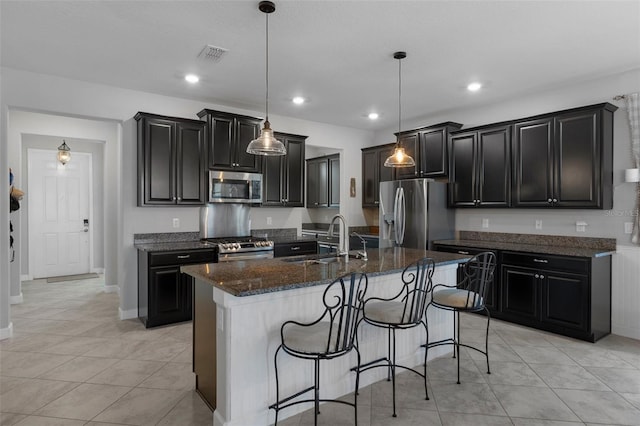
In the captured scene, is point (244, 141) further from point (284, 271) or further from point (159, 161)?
point (284, 271)

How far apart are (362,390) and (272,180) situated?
325 cm

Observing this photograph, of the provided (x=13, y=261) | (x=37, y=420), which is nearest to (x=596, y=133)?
(x=37, y=420)

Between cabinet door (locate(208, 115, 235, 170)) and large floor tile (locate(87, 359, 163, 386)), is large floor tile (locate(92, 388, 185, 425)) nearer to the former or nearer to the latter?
large floor tile (locate(87, 359, 163, 386))

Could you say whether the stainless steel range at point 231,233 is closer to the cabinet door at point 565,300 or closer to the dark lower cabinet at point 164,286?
the dark lower cabinet at point 164,286

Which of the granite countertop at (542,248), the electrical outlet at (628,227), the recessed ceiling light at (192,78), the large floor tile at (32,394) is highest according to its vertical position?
the recessed ceiling light at (192,78)

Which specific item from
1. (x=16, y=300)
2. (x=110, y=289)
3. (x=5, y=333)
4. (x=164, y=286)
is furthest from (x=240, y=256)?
(x=16, y=300)

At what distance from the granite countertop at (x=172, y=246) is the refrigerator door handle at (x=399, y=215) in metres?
2.56

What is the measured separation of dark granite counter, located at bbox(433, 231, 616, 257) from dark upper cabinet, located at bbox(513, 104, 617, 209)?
0.47 meters

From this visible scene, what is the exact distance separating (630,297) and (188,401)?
4.34 m

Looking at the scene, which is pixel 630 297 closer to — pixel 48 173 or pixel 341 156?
pixel 341 156

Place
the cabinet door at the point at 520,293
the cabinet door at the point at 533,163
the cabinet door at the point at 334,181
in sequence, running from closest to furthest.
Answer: the cabinet door at the point at 520,293, the cabinet door at the point at 533,163, the cabinet door at the point at 334,181

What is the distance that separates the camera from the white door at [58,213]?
6.73m

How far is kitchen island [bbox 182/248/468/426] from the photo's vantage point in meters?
2.12

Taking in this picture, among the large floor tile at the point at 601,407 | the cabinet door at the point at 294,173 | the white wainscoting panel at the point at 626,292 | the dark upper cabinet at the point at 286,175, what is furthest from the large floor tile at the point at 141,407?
the white wainscoting panel at the point at 626,292
